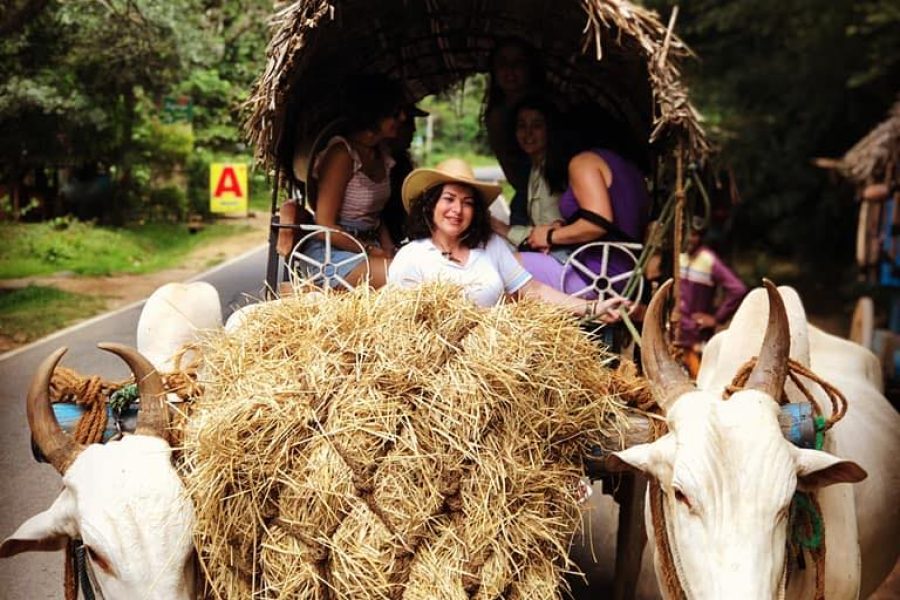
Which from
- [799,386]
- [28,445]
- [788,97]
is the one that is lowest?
[28,445]

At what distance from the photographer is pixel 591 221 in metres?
4.41

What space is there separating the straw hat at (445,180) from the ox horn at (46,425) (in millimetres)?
1681

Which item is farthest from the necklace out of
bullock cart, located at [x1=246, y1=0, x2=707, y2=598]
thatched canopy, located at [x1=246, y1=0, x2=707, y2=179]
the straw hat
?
thatched canopy, located at [x1=246, y1=0, x2=707, y2=179]

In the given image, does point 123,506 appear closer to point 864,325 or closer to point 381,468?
point 381,468

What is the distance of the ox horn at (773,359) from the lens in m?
2.78

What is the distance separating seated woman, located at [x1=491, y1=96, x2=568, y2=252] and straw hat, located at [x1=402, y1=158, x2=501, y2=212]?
0.67m

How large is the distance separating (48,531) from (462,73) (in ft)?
11.6

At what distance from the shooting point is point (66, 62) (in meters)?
3.74

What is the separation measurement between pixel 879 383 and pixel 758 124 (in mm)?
10245

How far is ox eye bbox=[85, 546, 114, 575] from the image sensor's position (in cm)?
262

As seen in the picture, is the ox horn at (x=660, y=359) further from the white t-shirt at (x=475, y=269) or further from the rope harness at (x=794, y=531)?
the white t-shirt at (x=475, y=269)

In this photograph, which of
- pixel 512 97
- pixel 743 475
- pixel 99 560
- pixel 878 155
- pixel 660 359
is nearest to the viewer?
pixel 743 475

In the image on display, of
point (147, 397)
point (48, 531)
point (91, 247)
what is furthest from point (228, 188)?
point (48, 531)

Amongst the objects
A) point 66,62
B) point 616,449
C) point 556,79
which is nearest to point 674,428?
point 616,449
